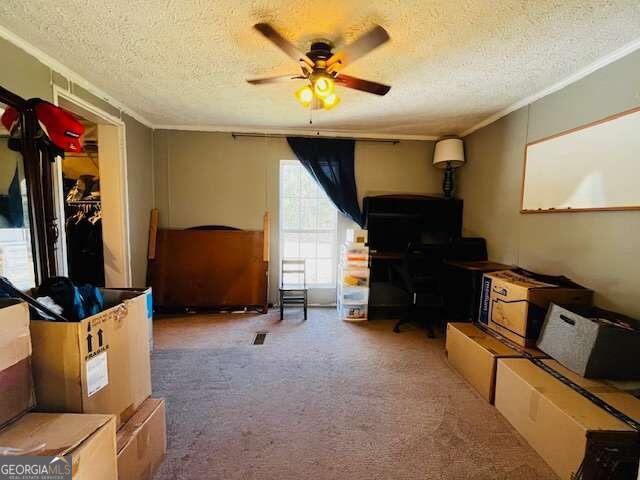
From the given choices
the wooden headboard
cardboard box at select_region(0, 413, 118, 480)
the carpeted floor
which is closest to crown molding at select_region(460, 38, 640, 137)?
the carpeted floor

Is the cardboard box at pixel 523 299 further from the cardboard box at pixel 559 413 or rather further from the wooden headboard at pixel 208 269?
the wooden headboard at pixel 208 269

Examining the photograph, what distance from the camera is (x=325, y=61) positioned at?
1.75 metres

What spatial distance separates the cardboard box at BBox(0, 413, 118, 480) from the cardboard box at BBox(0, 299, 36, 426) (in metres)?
0.05

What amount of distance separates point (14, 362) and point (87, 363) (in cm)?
19

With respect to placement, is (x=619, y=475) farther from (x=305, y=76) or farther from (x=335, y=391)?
(x=305, y=76)

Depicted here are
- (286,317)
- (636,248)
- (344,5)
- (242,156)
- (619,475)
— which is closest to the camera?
(619,475)

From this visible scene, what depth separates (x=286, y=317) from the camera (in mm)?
3496

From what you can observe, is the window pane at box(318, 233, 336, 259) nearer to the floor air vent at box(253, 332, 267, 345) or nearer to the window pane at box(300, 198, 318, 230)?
the window pane at box(300, 198, 318, 230)

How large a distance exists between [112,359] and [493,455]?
195 cm

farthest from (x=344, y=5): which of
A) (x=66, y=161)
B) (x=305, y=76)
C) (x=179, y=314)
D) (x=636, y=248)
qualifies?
(x=66, y=161)

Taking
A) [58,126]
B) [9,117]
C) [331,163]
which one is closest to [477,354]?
[331,163]

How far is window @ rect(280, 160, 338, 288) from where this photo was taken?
3900 millimetres

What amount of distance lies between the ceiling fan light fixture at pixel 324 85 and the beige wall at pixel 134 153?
1.98m

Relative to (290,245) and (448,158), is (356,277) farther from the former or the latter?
(448,158)
